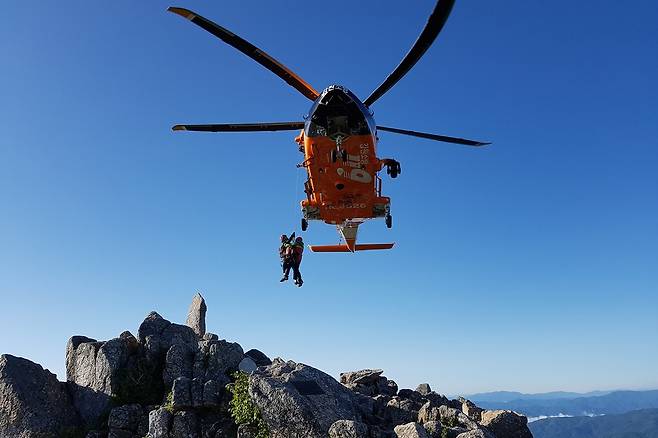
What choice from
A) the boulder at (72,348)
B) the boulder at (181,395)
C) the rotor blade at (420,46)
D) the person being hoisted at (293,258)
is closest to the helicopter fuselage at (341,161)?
the rotor blade at (420,46)

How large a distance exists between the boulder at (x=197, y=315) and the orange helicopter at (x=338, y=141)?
46.6 feet

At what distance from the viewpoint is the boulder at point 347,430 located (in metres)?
16.1

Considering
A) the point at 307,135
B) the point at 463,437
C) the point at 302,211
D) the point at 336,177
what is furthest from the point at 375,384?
the point at 307,135

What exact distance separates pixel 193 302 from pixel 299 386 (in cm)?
1579

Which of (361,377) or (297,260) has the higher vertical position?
(297,260)

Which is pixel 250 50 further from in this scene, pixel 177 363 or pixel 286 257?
pixel 177 363

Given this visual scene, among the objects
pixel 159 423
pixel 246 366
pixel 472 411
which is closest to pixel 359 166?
pixel 246 366

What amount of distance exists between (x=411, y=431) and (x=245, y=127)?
42.8 feet

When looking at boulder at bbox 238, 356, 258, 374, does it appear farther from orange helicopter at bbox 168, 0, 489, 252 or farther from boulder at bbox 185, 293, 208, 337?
boulder at bbox 185, 293, 208, 337

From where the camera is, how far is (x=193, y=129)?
19.0 meters

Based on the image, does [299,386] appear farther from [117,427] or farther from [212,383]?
[117,427]

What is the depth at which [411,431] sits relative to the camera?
16.4 m

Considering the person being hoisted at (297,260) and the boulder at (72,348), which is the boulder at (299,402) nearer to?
the person being hoisted at (297,260)

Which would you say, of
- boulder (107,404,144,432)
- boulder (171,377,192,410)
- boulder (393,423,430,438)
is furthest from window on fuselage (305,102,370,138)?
boulder (107,404,144,432)
